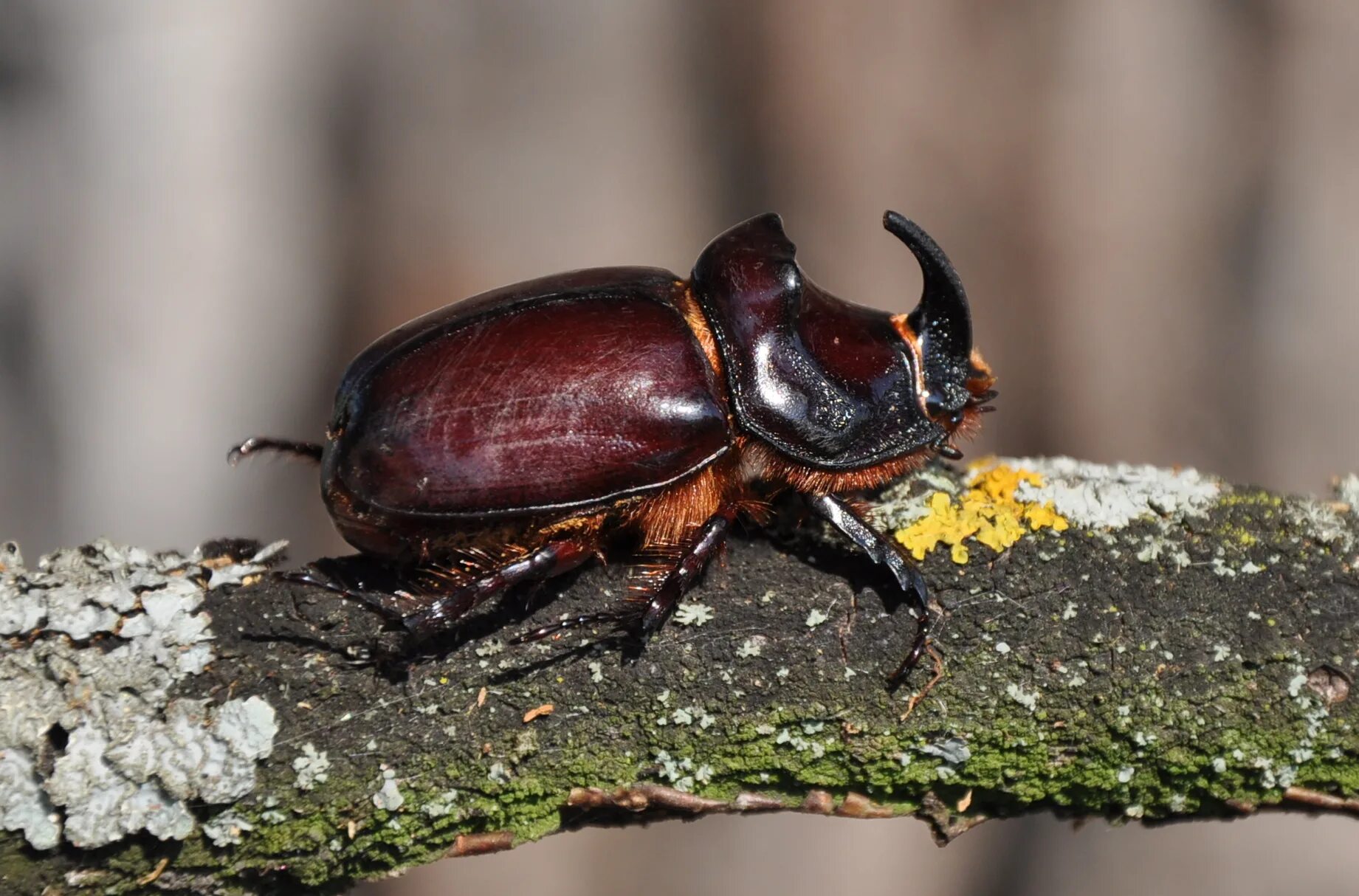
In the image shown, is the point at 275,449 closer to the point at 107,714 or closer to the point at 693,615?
the point at 107,714

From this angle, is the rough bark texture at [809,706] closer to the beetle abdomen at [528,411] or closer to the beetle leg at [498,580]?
the beetle leg at [498,580]

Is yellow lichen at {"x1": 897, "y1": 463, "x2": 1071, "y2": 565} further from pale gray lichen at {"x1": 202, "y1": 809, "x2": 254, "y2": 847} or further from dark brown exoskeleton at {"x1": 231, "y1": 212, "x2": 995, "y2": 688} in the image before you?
pale gray lichen at {"x1": 202, "y1": 809, "x2": 254, "y2": 847}

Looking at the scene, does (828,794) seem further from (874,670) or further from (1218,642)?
(1218,642)

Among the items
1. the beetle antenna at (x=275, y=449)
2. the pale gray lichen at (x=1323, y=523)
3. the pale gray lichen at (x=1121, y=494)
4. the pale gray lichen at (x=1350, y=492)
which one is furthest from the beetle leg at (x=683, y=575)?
the pale gray lichen at (x=1350, y=492)

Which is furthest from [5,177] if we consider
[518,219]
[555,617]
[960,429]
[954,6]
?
[954,6]

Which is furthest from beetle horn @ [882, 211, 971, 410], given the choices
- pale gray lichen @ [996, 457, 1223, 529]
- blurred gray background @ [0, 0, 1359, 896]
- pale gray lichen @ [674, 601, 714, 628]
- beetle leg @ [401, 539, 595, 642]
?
blurred gray background @ [0, 0, 1359, 896]

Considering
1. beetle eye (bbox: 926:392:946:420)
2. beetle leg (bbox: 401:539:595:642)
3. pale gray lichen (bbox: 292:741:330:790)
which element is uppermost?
beetle eye (bbox: 926:392:946:420)
